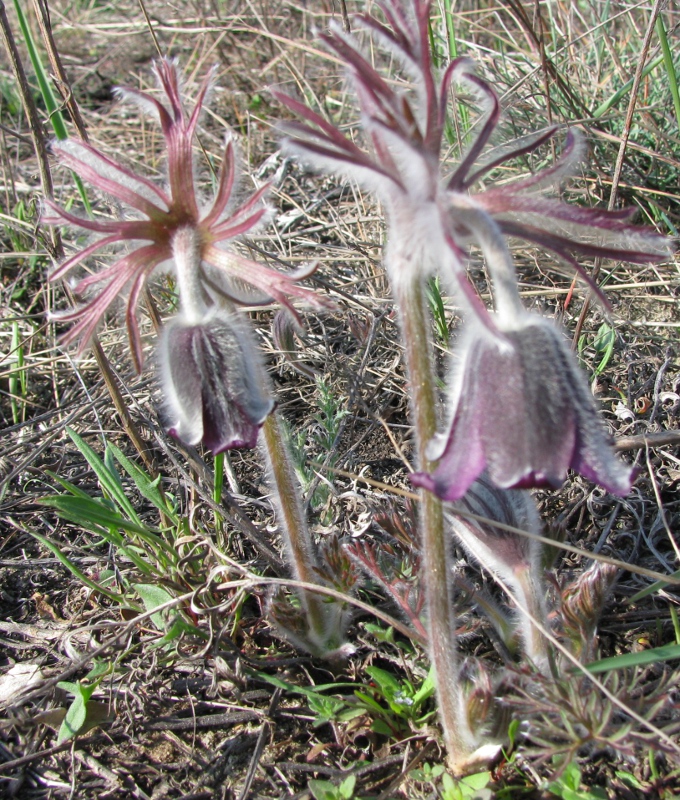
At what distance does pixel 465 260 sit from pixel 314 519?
4.29 feet

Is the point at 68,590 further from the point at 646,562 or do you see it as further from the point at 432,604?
the point at 646,562

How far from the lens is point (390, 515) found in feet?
6.35

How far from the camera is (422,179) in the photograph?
1228mm

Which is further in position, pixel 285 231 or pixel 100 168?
pixel 285 231

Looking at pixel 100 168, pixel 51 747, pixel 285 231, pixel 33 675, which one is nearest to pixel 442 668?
pixel 51 747

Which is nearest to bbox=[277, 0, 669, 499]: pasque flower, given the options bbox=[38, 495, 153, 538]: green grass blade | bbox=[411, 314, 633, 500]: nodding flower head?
bbox=[411, 314, 633, 500]: nodding flower head

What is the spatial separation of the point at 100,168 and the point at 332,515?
1.19 m

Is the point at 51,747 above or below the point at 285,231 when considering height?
below

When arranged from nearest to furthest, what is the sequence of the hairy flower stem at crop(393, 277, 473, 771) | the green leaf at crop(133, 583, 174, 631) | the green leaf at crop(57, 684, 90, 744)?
the hairy flower stem at crop(393, 277, 473, 771) < the green leaf at crop(57, 684, 90, 744) < the green leaf at crop(133, 583, 174, 631)

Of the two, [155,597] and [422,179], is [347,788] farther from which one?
[422,179]

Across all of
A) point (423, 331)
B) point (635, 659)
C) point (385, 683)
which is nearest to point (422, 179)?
point (423, 331)

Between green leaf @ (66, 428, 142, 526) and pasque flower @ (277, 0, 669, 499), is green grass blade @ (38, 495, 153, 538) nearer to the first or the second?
green leaf @ (66, 428, 142, 526)

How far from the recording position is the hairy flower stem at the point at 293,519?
1.78 meters

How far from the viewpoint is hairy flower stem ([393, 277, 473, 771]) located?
134cm
